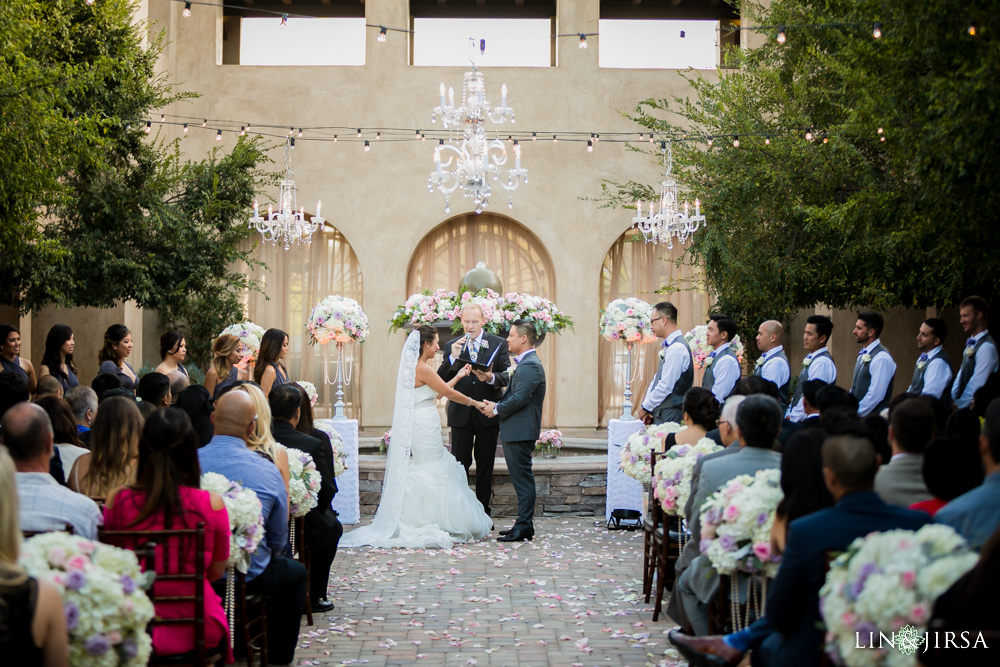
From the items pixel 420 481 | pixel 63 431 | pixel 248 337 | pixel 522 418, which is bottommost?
pixel 420 481

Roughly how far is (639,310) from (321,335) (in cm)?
306

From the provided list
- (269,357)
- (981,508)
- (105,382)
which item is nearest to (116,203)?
(269,357)

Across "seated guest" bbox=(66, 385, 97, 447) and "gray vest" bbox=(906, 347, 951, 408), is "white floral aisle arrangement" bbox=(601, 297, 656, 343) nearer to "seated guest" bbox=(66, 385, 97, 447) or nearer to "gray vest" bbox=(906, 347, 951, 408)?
A: "gray vest" bbox=(906, 347, 951, 408)

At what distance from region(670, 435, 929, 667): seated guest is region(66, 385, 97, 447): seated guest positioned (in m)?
4.23

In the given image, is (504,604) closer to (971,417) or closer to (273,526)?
(273,526)

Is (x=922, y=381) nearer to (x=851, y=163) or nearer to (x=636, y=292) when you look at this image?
(x=851, y=163)

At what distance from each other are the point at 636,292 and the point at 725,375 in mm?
8437

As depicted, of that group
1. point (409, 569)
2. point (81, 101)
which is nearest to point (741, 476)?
point (409, 569)

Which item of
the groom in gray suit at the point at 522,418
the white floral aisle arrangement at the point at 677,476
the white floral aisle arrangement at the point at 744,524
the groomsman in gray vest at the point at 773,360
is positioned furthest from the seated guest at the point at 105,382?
the groomsman in gray vest at the point at 773,360

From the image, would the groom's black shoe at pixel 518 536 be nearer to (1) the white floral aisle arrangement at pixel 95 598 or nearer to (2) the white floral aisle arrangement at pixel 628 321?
(2) the white floral aisle arrangement at pixel 628 321

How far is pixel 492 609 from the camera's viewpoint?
19.0ft

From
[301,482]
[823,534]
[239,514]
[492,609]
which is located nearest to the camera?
[823,534]

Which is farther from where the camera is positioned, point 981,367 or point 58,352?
point 58,352

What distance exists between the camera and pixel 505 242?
635 inches
